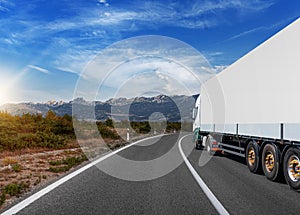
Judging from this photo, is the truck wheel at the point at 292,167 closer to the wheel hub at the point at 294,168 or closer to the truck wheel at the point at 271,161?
the wheel hub at the point at 294,168

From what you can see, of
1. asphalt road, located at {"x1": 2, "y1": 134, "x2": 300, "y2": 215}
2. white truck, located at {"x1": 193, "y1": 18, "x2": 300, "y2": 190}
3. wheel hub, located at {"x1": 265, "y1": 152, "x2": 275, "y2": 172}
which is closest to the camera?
asphalt road, located at {"x1": 2, "y1": 134, "x2": 300, "y2": 215}

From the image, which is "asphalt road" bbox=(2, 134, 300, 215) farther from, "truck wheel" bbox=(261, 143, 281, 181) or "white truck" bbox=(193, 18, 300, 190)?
"white truck" bbox=(193, 18, 300, 190)

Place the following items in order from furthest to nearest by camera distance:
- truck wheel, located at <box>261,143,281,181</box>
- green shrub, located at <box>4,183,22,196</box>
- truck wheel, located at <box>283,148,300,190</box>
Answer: truck wheel, located at <box>261,143,281,181</box> < truck wheel, located at <box>283,148,300,190</box> < green shrub, located at <box>4,183,22,196</box>

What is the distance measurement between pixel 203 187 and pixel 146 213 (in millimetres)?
2791

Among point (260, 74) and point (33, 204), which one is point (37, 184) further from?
point (260, 74)

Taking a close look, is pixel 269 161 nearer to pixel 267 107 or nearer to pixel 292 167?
pixel 292 167

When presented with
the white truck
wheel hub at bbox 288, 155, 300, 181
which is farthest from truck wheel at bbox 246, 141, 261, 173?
wheel hub at bbox 288, 155, 300, 181

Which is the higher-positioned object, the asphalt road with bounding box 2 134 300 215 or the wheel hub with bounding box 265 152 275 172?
the wheel hub with bounding box 265 152 275 172

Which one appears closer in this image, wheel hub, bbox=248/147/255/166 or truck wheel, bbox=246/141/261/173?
truck wheel, bbox=246/141/261/173

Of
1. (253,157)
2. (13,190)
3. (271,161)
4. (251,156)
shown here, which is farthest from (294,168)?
(13,190)

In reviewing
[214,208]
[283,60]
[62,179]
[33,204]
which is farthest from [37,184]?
[283,60]

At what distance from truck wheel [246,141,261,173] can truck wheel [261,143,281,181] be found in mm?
383

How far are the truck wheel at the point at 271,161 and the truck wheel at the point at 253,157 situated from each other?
38cm

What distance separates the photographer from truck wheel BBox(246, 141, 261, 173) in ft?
34.8
